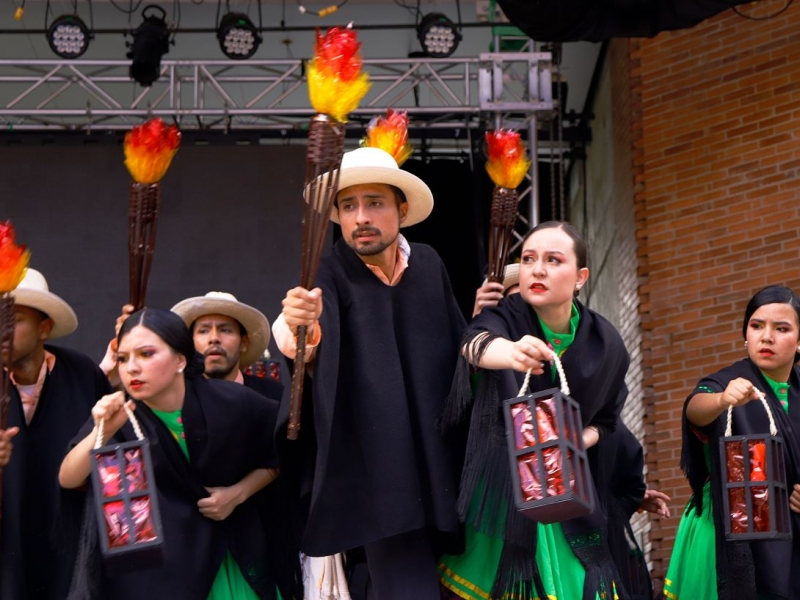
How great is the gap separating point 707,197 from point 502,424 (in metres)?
5.20

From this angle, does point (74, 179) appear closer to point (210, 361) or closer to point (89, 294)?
point (89, 294)

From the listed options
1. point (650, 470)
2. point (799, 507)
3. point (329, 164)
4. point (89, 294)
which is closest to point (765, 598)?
point (799, 507)

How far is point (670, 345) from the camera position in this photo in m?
9.27

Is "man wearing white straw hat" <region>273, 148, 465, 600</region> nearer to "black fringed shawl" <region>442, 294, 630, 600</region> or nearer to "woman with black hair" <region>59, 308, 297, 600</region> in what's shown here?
"black fringed shawl" <region>442, 294, 630, 600</region>

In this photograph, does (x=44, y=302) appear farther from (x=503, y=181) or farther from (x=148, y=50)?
(x=148, y=50)

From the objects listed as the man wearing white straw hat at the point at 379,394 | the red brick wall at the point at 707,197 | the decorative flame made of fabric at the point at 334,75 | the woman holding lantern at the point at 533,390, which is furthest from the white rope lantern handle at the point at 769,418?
the red brick wall at the point at 707,197

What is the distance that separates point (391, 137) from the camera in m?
5.13

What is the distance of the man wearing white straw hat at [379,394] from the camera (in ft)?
14.5

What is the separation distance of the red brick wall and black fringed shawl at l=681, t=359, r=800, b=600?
3621 mm

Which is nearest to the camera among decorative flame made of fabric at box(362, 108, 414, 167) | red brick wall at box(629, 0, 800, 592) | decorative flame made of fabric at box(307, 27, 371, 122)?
decorative flame made of fabric at box(307, 27, 371, 122)

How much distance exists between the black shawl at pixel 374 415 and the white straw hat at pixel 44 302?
1300 mm

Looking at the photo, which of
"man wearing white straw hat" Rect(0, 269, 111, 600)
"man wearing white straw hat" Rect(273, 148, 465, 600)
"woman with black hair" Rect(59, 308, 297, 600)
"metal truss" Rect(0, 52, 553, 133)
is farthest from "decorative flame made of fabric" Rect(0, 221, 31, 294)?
"metal truss" Rect(0, 52, 553, 133)

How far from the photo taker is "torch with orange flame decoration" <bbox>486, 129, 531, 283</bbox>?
5.51 metres

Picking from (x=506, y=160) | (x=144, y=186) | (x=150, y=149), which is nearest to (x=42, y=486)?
(x=144, y=186)
